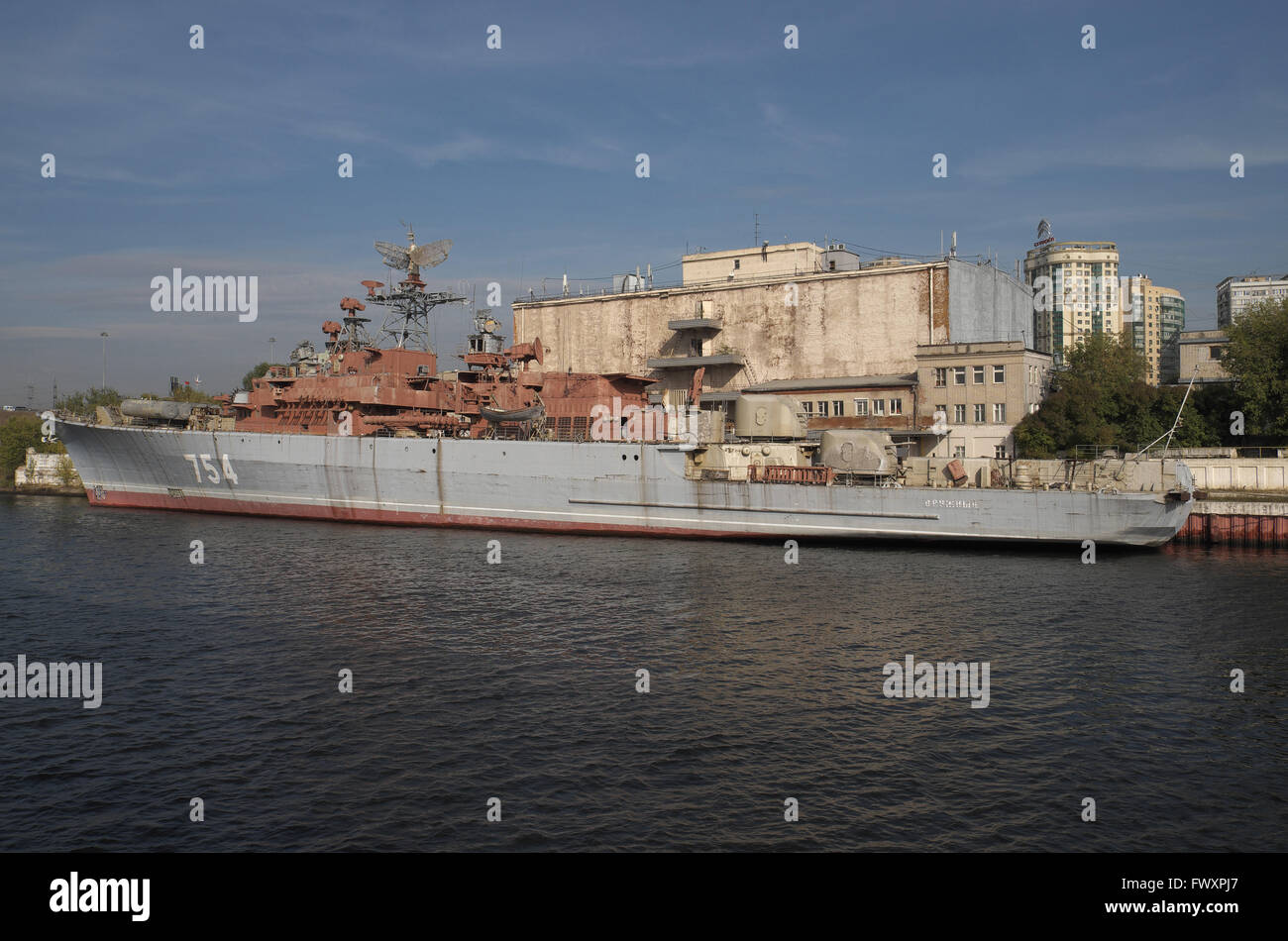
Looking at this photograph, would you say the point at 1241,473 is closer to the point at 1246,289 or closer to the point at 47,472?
the point at 47,472

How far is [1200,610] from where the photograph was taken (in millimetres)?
26219

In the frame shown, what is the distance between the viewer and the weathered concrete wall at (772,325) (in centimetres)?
5819

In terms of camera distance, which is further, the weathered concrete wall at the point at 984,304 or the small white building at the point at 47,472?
the small white building at the point at 47,472

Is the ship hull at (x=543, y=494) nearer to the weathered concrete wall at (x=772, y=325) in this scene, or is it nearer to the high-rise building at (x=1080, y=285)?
the weathered concrete wall at (x=772, y=325)

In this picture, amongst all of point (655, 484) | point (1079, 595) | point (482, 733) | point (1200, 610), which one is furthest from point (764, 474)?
point (482, 733)

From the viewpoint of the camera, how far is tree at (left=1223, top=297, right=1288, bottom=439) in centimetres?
4944

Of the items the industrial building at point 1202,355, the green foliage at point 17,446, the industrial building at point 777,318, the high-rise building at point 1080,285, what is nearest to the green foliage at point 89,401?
the green foliage at point 17,446

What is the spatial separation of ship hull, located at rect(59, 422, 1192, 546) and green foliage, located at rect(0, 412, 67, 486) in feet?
111

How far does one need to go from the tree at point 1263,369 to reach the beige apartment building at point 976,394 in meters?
11.2

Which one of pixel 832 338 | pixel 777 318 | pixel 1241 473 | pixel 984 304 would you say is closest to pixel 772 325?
pixel 777 318

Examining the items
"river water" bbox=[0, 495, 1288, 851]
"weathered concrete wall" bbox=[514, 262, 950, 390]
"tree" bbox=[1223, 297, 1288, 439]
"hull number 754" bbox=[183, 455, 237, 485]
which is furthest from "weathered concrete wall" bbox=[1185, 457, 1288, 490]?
"hull number 754" bbox=[183, 455, 237, 485]
